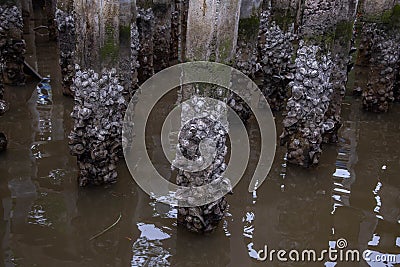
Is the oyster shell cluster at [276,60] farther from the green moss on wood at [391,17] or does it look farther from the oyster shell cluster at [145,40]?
the oyster shell cluster at [145,40]

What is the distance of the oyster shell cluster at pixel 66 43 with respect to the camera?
643 centimetres

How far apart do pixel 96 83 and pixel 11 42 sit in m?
3.16

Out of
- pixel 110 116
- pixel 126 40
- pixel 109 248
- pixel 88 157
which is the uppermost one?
pixel 126 40

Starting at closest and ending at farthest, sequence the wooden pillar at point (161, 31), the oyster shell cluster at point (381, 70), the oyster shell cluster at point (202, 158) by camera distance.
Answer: the oyster shell cluster at point (202, 158) < the oyster shell cluster at point (381, 70) < the wooden pillar at point (161, 31)

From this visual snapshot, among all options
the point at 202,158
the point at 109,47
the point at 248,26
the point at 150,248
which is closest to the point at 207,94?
the point at 202,158

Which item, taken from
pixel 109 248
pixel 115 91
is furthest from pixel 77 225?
pixel 115 91

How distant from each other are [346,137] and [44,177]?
12.7 feet

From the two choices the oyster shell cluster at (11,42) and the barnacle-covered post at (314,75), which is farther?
the oyster shell cluster at (11,42)

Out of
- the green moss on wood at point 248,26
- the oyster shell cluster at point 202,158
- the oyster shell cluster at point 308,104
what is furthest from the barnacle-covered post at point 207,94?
the green moss on wood at point 248,26

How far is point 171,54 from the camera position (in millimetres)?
9336

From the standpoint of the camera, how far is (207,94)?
4023mm

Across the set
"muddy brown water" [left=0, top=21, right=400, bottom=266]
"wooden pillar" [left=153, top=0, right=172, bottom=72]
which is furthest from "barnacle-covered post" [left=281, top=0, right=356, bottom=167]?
"wooden pillar" [left=153, top=0, right=172, bottom=72]

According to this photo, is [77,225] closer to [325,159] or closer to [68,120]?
[68,120]

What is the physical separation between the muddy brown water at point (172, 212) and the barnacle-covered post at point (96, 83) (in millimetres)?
509
